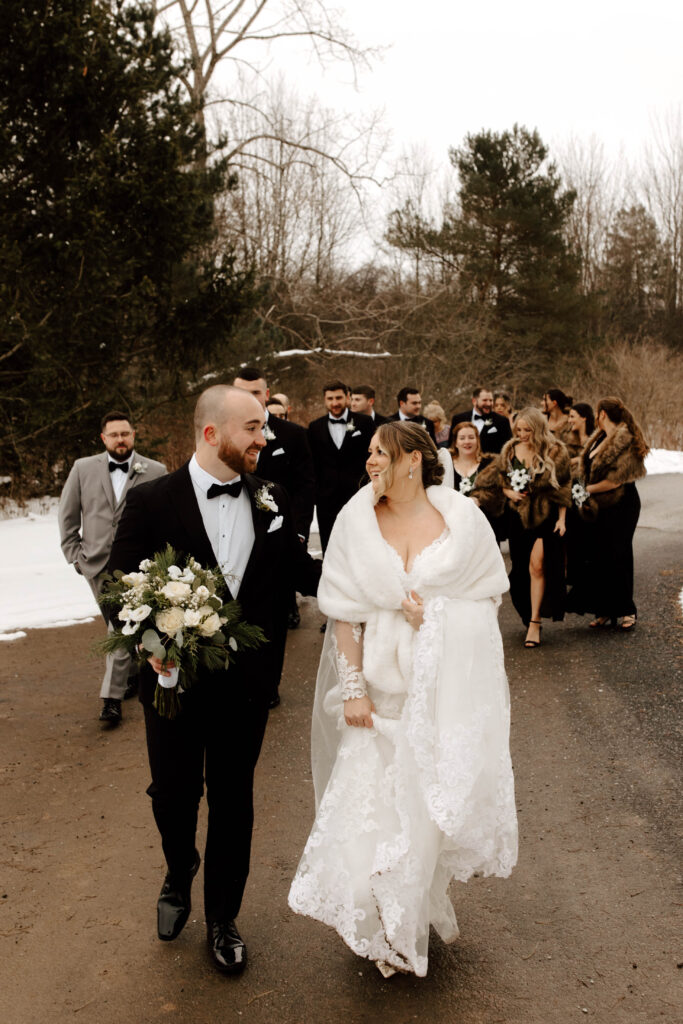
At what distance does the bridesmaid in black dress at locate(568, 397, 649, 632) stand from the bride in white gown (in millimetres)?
5384

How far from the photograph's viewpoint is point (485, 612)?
3.87 m

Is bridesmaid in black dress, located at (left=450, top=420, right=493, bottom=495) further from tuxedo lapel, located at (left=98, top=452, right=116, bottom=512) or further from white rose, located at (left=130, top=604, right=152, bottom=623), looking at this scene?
white rose, located at (left=130, top=604, right=152, bottom=623)

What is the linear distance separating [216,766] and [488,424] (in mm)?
9577

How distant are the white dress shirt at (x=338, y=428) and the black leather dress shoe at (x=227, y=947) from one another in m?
6.51

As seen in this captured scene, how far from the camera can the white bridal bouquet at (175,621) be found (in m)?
3.48

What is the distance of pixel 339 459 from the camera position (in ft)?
32.4

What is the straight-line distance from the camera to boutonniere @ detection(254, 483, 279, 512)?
3.90 meters

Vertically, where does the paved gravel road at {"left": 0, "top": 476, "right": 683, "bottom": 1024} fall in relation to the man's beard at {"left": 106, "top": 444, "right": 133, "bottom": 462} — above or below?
below

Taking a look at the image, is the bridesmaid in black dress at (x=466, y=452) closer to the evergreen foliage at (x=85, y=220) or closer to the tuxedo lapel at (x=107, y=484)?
the tuxedo lapel at (x=107, y=484)

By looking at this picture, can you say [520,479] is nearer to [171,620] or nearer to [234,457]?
[234,457]

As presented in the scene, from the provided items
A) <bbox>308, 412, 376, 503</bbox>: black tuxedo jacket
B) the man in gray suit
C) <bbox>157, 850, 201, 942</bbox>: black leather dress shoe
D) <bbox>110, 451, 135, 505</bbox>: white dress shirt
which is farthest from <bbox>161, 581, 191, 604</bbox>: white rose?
<bbox>308, 412, 376, 503</bbox>: black tuxedo jacket

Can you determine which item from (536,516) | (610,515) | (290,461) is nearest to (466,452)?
(610,515)

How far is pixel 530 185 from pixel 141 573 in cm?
3477

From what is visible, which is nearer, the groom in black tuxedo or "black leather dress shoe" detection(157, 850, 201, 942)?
the groom in black tuxedo
